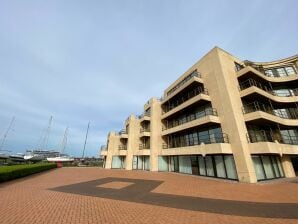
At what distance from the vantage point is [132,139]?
106 feet

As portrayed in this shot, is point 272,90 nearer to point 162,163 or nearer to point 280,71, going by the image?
point 280,71

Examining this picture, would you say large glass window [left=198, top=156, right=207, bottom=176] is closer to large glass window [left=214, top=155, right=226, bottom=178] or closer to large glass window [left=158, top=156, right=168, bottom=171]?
large glass window [left=214, top=155, right=226, bottom=178]

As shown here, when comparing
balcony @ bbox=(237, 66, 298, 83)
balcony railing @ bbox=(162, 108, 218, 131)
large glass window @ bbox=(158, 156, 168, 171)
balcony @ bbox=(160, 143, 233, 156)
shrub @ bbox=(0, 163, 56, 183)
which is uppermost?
balcony @ bbox=(237, 66, 298, 83)

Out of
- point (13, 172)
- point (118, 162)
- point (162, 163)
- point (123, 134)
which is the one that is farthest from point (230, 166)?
point (118, 162)

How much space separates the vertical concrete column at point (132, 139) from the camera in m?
31.7

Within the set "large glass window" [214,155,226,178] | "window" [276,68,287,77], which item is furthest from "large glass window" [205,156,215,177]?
"window" [276,68,287,77]

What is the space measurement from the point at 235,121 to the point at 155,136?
568 inches

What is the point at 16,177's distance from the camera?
666 inches

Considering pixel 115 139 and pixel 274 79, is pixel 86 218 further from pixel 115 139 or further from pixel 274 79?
pixel 115 139

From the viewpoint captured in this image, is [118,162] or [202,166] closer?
[202,166]

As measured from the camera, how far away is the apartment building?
1550 centimetres

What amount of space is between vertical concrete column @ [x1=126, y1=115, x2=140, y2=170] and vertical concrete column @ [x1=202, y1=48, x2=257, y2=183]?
1811 centimetres

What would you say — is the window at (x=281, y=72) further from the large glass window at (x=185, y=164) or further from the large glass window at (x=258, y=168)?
the large glass window at (x=185, y=164)

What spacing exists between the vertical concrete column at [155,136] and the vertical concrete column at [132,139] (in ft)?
19.2
